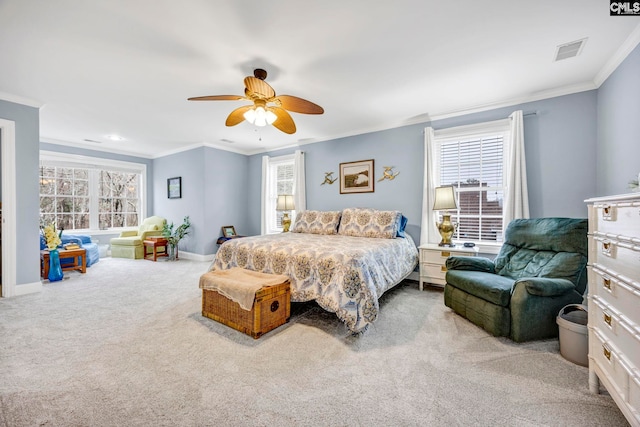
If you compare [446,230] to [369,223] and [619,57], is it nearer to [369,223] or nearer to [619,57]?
[369,223]

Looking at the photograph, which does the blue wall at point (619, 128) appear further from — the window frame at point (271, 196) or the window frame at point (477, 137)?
the window frame at point (271, 196)

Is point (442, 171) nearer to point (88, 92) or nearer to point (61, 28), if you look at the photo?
point (61, 28)

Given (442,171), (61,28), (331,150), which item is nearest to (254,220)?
(331,150)

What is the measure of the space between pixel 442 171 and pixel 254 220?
14.1 ft

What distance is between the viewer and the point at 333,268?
2.51 meters

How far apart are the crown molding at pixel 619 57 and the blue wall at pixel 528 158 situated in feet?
0.85

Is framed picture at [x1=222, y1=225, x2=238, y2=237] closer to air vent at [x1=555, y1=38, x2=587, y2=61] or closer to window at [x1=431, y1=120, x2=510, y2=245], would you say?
window at [x1=431, y1=120, x2=510, y2=245]

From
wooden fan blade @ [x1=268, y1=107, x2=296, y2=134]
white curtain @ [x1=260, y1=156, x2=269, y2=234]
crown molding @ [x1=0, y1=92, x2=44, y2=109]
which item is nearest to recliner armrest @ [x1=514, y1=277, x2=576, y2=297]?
wooden fan blade @ [x1=268, y1=107, x2=296, y2=134]

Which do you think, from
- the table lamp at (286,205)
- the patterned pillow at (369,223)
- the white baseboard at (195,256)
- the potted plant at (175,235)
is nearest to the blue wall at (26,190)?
the potted plant at (175,235)

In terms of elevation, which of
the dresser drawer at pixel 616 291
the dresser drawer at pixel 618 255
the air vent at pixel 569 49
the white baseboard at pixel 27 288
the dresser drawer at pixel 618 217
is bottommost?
the white baseboard at pixel 27 288

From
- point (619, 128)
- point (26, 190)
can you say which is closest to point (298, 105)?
point (619, 128)

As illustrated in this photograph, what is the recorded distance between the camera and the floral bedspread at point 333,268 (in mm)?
2373

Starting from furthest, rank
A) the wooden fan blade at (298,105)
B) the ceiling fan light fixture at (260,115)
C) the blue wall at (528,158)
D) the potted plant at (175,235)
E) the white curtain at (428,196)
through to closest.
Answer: the potted plant at (175,235), the white curtain at (428,196), the blue wall at (528,158), the ceiling fan light fixture at (260,115), the wooden fan blade at (298,105)

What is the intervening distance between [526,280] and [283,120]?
109 inches
